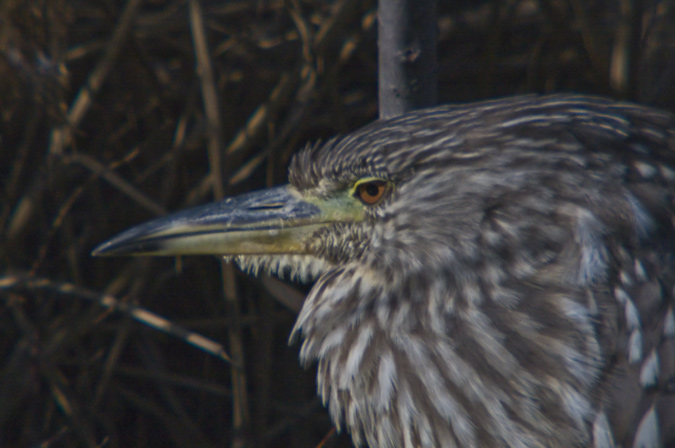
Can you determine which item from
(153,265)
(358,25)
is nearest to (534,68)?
(358,25)

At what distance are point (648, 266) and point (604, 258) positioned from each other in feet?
0.30

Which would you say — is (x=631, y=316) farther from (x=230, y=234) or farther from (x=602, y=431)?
(x=230, y=234)

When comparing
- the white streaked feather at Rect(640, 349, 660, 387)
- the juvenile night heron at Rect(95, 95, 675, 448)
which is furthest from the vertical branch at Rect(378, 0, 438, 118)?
Result: the white streaked feather at Rect(640, 349, 660, 387)

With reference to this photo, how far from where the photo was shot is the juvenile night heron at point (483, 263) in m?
1.39

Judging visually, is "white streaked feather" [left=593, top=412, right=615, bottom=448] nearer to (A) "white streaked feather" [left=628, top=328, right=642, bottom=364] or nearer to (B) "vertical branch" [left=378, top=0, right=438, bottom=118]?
(A) "white streaked feather" [left=628, top=328, right=642, bottom=364]

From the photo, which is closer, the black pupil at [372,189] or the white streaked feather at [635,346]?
the white streaked feather at [635,346]

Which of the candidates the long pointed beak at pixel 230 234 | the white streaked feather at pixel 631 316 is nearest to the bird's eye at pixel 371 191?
the long pointed beak at pixel 230 234

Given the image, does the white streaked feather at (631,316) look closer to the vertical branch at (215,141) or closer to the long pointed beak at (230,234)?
the long pointed beak at (230,234)

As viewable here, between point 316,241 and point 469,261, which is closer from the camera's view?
point 469,261

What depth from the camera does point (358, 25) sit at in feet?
9.77

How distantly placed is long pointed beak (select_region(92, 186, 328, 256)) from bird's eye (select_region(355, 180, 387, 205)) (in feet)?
0.39

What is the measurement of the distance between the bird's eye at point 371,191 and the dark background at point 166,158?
30.7 inches

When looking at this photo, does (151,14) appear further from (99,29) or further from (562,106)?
(562,106)

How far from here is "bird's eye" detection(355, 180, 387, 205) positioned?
1.58m
